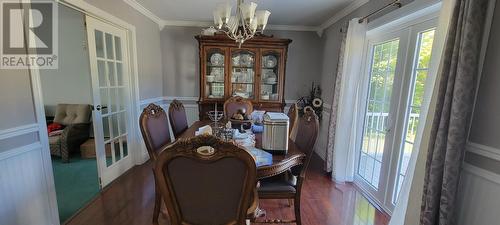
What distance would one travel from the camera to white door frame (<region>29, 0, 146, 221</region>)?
1.57 metres

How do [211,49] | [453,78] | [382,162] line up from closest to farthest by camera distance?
[453,78] < [382,162] < [211,49]

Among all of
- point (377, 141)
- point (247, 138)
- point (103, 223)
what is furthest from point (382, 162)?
point (103, 223)

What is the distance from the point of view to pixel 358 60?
2475mm

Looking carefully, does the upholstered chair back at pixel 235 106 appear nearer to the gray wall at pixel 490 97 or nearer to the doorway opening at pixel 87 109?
the doorway opening at pixel 87 109

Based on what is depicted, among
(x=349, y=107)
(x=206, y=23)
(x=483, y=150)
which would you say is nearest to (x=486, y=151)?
(x=483, y=150)

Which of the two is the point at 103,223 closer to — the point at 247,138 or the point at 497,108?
the point at 247,138

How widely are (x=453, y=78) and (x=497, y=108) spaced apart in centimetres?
24

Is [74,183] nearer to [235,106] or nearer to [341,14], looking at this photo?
[235,106]

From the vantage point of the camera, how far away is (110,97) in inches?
102

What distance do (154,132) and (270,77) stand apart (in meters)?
2.35

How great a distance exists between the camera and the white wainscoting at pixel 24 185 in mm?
1407

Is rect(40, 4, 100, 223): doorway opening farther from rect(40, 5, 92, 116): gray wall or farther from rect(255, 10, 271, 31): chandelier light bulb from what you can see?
rect(255, 10, 271, 31): chandelier light bulb

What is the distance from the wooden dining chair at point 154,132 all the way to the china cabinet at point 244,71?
1.64 m

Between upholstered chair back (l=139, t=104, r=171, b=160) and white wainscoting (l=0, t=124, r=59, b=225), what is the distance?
74cm
